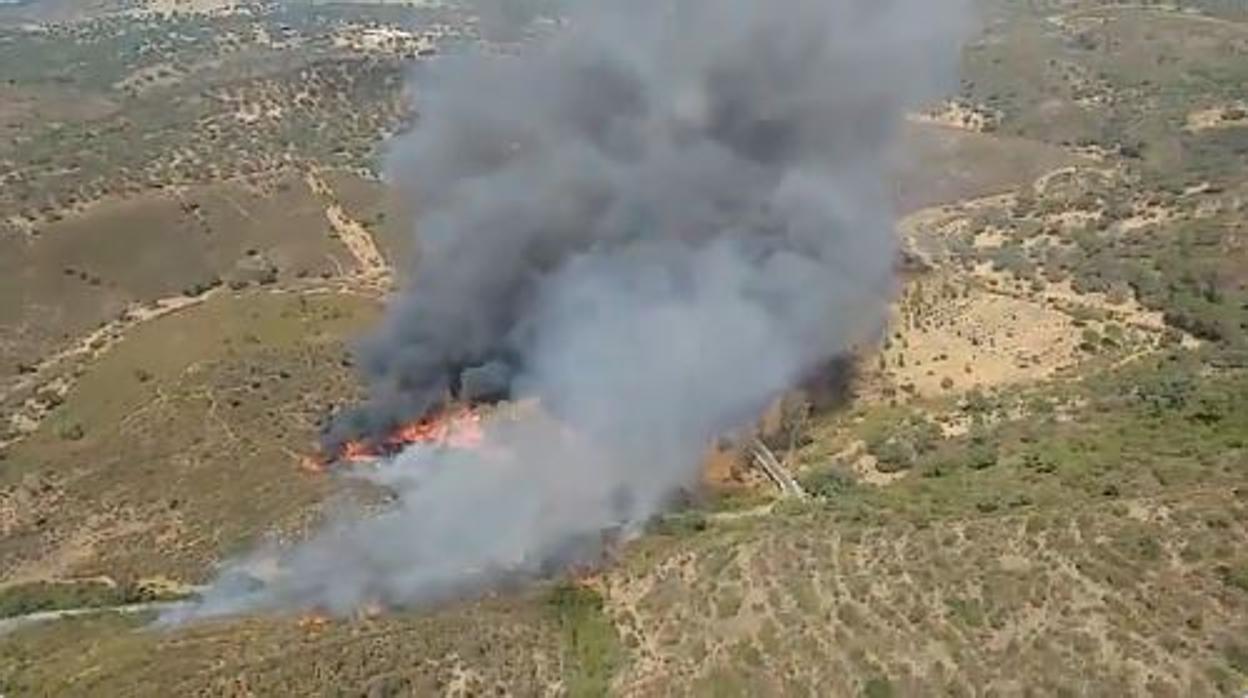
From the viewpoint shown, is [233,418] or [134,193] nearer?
[233,418]

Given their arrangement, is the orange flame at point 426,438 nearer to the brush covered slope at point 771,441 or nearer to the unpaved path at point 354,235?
the brush covered slope at point 771,441

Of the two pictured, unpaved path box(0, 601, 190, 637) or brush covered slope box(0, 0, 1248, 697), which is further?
unpaved path box(0, 601, 190, 637)

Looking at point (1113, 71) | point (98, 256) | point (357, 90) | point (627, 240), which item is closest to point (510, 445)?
point (627, 240)

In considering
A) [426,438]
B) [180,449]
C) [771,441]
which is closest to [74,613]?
[426,438]

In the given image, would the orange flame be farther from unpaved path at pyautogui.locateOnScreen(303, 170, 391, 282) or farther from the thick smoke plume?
unpaved path at pyautogui.locateOnScreen(303, 170, 391, 282)

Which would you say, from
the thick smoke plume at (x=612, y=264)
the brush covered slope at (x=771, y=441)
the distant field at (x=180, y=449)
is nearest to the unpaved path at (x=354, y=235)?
the brush covered slope at (x=771, y=441)

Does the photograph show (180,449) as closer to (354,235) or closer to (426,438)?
(426,438)

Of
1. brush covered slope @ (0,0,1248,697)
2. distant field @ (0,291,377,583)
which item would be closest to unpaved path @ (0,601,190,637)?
brush covered slope @ (0,0,1248,697)

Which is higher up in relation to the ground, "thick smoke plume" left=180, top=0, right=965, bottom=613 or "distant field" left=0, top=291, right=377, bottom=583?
"thick smoke plume" left=180, top=0, right=965, bottom=613

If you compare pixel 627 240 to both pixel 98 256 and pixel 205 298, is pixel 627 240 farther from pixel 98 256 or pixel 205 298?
pixel 98 256
